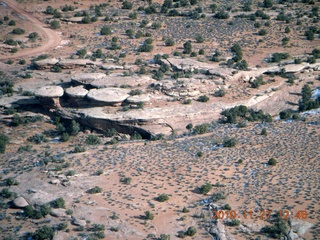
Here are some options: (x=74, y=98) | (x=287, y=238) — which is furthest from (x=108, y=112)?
(x=287, y=238)

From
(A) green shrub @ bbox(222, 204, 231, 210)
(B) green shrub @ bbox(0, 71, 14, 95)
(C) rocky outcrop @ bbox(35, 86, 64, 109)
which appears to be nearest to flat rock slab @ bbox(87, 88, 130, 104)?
(C) rocky outcrop @ bbox(35, 86, 64, 109)

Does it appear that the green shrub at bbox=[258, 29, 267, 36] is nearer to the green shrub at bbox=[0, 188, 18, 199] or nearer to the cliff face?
the cliff face

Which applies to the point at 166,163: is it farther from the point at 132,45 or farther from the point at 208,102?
the point at 132,45

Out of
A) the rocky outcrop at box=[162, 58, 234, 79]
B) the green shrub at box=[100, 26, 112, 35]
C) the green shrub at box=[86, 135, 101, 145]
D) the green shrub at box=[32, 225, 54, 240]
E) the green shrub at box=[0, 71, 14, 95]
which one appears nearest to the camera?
the green shrub at box=[32, 225, 54, 240]

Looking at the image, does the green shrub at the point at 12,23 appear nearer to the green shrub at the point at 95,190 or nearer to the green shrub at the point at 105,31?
the green shrub at the point at 105,31

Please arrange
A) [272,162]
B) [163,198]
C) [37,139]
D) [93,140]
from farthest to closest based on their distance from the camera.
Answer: [37,139]
[93,140]
[272,162]
[163,198]

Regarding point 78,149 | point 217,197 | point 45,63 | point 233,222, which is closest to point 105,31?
point 45,63

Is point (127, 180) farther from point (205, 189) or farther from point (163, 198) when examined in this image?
point (205, 189)
